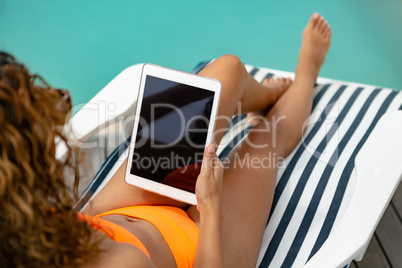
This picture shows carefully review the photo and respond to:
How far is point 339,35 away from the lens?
254 centimetres

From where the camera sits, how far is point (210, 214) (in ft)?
2.80

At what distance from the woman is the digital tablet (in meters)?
0.05

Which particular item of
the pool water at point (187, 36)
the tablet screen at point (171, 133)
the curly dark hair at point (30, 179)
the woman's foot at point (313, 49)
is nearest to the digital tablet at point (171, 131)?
the tablet screen at point (171, 133)

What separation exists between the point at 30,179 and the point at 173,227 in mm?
403

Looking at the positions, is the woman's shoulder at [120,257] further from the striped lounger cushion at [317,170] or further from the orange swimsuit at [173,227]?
the striped lounger cushion at [317,170]

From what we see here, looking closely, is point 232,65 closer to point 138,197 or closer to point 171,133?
point 171,133

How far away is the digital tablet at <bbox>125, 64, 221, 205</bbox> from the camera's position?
3.19 ft

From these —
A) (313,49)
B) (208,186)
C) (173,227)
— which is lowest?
(173,227)

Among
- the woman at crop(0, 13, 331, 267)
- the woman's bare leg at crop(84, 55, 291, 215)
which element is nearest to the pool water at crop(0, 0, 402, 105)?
the woman at crop(0, 13, 331, 267)

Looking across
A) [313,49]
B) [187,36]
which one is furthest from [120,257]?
[187,36]

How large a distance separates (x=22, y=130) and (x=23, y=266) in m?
0.18

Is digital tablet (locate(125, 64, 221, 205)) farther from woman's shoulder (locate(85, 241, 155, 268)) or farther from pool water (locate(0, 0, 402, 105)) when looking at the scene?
pool water (locate(0, 0, 402, 105))

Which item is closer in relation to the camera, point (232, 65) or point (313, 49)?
point (232, 65)

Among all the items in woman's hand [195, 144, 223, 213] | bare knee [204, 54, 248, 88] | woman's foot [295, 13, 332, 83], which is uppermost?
woman's foot [295, 13, 332, 83]
